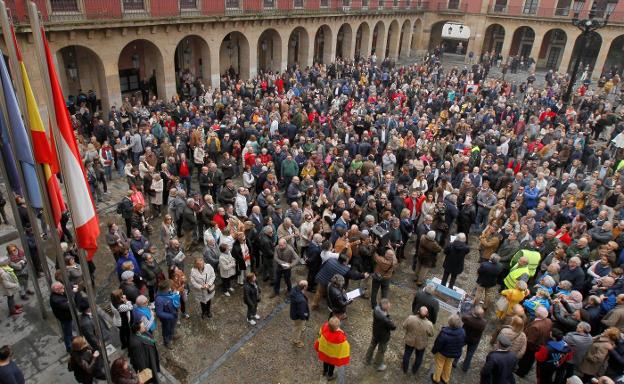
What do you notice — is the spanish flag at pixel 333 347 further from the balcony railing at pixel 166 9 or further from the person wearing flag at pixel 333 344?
the balcony railing at pixel 166 9

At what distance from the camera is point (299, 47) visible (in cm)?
3111

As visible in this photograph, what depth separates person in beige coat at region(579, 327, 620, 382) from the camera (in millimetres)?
6344

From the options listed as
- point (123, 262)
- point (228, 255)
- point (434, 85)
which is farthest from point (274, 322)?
point (434, 85)

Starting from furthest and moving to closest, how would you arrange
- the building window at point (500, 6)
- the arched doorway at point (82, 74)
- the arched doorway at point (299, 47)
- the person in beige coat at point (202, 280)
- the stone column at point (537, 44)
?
the building window at point (500, 6) → the stone column at point (537, 44) → the arched doorway at point (299, 47) → the arched doorway at point (82, 74) → the person in beige coat at point (202, 280)

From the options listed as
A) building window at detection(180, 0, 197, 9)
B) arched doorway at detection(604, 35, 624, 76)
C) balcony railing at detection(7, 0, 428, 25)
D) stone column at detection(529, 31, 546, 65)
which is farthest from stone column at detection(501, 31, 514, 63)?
building window at detection(180, 0, 197, 9)

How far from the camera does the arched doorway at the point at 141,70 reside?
817 inches

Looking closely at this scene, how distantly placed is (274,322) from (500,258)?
482cm

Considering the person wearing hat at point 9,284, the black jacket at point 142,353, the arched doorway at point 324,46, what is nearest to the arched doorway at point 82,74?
the person wearing hat at point 9,284

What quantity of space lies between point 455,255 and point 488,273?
725mm

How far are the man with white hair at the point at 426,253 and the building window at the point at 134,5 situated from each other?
15.7m

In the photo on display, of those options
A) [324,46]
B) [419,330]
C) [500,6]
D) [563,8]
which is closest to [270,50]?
[324,46]

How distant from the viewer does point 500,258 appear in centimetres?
876

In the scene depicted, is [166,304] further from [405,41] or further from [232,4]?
[405,41]

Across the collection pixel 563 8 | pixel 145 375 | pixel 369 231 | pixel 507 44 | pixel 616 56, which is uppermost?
pixel 563 8
